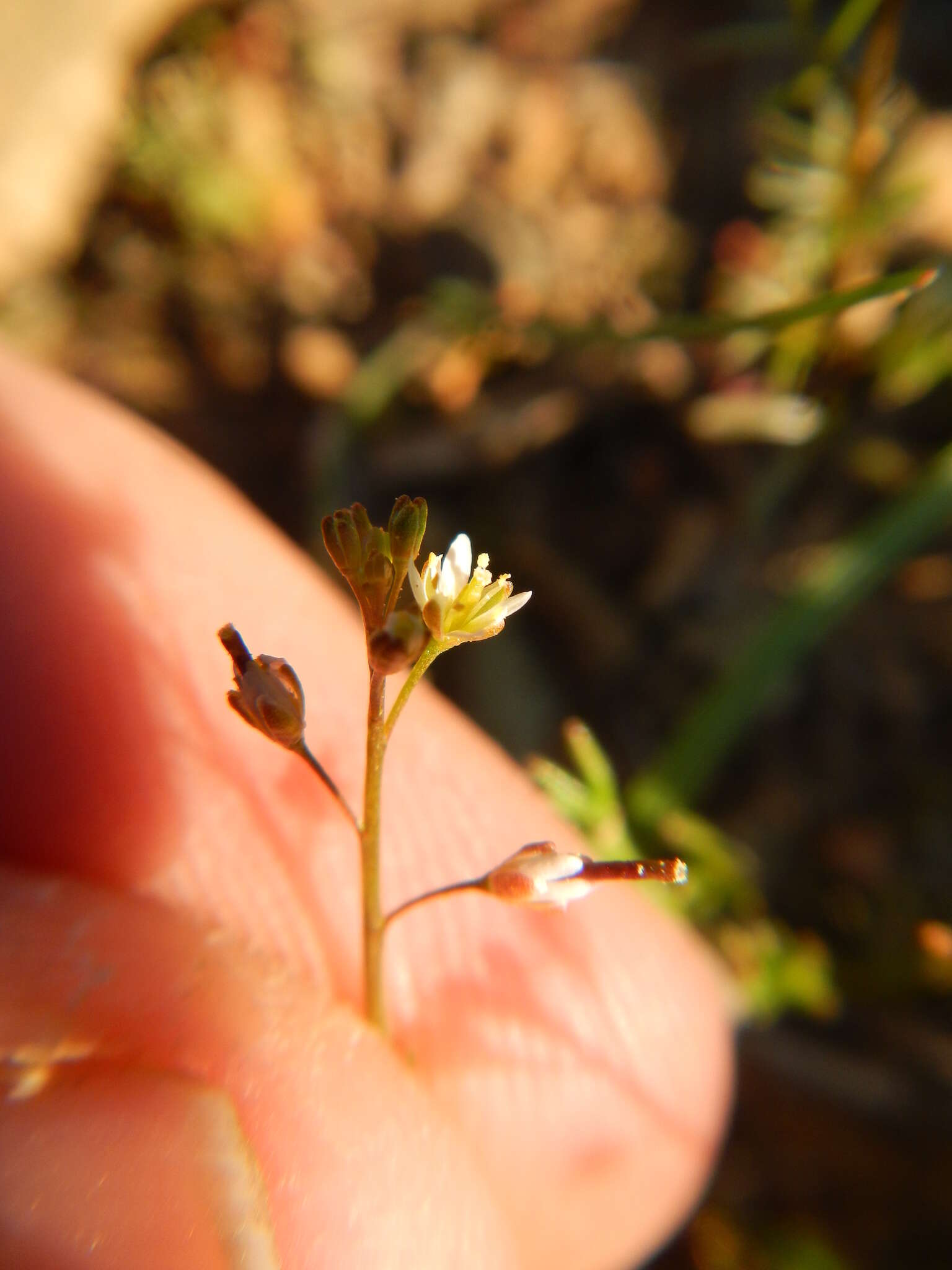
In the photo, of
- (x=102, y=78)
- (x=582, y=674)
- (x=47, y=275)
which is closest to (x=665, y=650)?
(x=582, y=674)

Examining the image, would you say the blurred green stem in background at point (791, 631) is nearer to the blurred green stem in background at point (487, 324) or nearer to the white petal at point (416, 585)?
the blurred green stem in background at point (487, 324)

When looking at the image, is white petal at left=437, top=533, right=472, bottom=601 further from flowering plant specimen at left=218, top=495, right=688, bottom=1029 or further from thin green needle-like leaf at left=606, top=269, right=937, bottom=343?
thin green needle-like leaf at left=606, top=269, right=937, bottom=343

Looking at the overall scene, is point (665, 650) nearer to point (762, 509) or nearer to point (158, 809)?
point (762, 509)

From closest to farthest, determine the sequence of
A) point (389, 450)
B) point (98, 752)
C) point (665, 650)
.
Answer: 1. point (98, 752)
2. point (665, 650)
3. point (389, 450)

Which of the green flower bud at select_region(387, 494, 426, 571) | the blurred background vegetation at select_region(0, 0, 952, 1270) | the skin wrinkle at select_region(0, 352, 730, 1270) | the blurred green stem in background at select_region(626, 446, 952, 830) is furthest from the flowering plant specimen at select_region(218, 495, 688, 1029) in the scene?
the blurred green stem in background at select_region(626, 446, 952, 830)

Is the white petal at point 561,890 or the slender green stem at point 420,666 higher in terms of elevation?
the slender green stem at point 420,666

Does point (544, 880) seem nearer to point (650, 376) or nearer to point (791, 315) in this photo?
point (791, 315)

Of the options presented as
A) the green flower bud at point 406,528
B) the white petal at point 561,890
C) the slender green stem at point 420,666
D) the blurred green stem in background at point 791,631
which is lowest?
the blurred green stem in background at point 791,631

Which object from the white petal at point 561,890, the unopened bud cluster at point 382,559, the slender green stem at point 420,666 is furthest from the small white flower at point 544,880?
the unopened bud cluster at point 382,559
